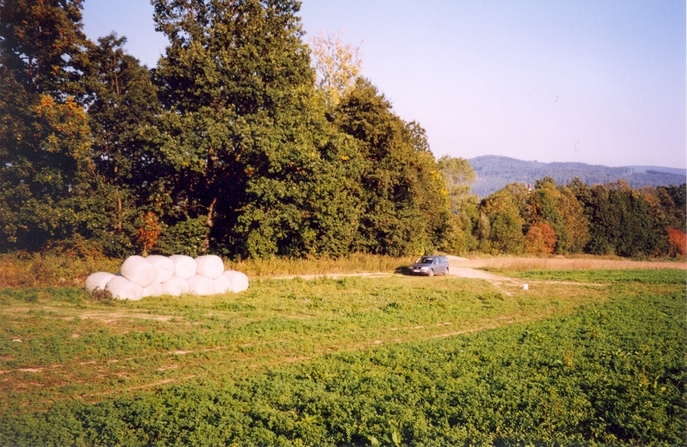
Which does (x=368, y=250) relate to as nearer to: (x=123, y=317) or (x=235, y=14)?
(x=235, y=14)

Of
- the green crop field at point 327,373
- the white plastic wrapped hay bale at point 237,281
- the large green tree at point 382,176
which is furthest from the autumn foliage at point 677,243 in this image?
the white plastic wrapped hay bale at point 237,281

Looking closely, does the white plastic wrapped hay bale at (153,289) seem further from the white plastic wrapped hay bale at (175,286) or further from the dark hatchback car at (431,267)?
the dark hatchback car at (431,267)

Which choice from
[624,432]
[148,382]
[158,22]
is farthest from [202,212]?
[624,432]

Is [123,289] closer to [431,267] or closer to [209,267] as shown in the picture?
[209,267]

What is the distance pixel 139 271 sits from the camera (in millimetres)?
17297

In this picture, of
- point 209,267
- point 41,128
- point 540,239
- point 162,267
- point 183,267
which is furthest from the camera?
point 540,239

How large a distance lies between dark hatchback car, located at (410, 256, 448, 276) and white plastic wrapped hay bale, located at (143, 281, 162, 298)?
19.5m

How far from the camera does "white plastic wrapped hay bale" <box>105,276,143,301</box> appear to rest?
55.3ft

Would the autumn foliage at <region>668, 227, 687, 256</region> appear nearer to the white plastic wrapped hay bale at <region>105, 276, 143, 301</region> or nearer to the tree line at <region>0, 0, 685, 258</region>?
the tree line at <region>0, 0, 685, 258</region>

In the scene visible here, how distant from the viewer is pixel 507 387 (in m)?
8.62

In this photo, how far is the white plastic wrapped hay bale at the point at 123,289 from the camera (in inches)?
663

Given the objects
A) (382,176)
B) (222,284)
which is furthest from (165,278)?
(382,176)

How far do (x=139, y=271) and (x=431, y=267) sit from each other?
21.3 metres

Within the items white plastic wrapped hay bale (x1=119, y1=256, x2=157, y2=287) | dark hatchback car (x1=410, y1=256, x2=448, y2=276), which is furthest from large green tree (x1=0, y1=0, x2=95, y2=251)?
dark hatchback car (x1=410, y1=256, x2=448, y2=276)
